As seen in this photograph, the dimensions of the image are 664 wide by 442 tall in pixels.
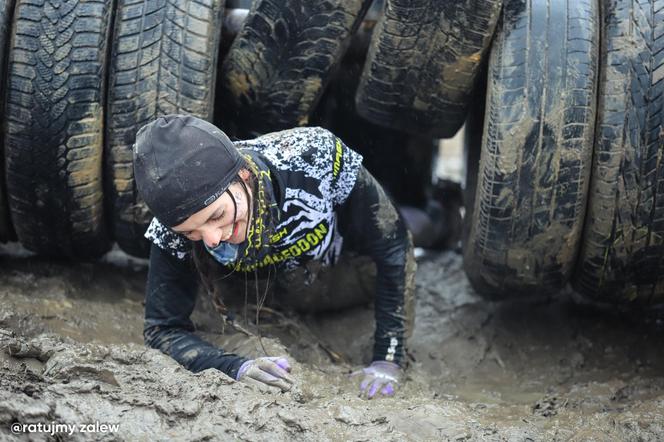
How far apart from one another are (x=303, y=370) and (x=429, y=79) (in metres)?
1.16

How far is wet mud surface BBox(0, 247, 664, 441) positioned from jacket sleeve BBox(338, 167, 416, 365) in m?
0.18

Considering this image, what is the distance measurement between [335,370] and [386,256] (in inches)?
18.7

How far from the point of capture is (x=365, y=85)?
3283 mm

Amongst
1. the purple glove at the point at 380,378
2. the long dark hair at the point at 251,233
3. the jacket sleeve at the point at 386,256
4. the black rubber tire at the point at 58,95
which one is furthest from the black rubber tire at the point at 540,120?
the black rubber tire at the point at 58,95

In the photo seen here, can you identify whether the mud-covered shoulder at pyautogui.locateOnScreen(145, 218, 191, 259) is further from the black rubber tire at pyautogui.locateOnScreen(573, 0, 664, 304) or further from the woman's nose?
the black rubber tire at pyautogui.locateOnScreen(573, 0, 664, 304)

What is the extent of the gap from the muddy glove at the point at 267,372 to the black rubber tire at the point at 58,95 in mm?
945

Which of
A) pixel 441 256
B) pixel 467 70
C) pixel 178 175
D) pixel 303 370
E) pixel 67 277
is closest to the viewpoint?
pixel 178 175

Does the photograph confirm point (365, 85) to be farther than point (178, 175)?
Yes

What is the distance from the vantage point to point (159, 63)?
120 inches

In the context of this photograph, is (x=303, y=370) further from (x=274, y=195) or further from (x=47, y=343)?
(x=47, y=343)

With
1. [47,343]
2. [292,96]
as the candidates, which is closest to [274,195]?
[292,96]

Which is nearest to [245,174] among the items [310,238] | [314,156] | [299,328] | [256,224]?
[256,224]

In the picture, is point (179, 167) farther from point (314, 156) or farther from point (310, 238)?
point (310, 238)

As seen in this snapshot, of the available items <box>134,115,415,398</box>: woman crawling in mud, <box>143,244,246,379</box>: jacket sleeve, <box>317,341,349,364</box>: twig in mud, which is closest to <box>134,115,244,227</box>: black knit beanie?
<box>134,115,415,398</box>: woman crawling in mud
